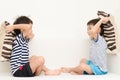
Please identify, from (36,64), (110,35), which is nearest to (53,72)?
(36,64)

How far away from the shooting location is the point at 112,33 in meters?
2.04

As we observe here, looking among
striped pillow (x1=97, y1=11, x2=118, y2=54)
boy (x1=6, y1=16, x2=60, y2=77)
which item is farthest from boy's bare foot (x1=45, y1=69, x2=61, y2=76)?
striped pillow (x1=97, y1=11, x2=118, y2=54)

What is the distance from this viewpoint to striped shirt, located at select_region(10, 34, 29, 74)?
6.15 ft

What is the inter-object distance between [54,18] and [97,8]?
39 centimetres

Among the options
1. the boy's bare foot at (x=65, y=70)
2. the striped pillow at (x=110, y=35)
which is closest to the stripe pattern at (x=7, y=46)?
the boy's bare foot at (x=65, y=70)

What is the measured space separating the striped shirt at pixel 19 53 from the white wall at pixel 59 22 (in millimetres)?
209

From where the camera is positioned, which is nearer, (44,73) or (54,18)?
(44,73)

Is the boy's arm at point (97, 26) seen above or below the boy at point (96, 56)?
above

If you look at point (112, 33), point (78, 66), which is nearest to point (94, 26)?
point (112, 33)

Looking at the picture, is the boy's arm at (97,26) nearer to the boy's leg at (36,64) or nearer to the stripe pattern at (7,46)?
the boy's leg at (36,64)

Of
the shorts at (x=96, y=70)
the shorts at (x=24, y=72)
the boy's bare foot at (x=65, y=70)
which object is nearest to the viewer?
the shorts at (x=24, y=72)

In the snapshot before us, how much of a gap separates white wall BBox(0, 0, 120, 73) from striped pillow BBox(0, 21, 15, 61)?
223 mm

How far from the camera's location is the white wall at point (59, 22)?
2135mm

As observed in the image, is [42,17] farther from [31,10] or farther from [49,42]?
[49,42]
